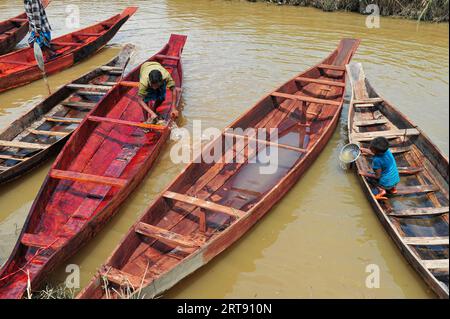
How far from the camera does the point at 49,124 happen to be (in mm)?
6957

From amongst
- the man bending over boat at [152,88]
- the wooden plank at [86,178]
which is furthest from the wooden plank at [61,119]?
the wooden plank at [86,178]

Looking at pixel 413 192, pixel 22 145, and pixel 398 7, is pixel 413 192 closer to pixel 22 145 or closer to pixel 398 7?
pixel 22 145

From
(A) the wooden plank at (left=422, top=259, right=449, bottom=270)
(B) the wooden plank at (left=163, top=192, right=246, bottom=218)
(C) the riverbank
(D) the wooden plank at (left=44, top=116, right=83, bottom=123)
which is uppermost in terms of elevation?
(C) the riverbank

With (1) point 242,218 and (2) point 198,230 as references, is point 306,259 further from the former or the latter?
(2) point 198,230

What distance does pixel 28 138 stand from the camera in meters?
6.46

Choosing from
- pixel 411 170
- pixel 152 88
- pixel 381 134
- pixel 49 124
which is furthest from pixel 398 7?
pixel 49 124

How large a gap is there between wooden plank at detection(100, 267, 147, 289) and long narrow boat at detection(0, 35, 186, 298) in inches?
27.8

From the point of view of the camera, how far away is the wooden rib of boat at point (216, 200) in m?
3.78

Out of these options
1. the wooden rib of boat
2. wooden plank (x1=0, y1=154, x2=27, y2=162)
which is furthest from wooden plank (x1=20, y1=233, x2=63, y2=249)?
wooden plank (x1=0, y1=154, x2=27, y2=162)

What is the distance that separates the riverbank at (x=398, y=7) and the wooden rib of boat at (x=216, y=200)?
26.0 feet

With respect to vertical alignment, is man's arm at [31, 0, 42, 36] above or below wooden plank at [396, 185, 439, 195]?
Answer: above

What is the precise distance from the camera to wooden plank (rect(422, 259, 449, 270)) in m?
3.95

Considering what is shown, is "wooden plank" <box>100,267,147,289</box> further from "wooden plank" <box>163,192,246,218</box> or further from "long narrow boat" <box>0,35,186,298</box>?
"wooden plank" <box>163,192,246,218</box>

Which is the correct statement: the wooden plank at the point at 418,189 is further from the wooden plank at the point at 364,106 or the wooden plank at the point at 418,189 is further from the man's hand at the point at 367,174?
the wooden plank at the point at 364,106
